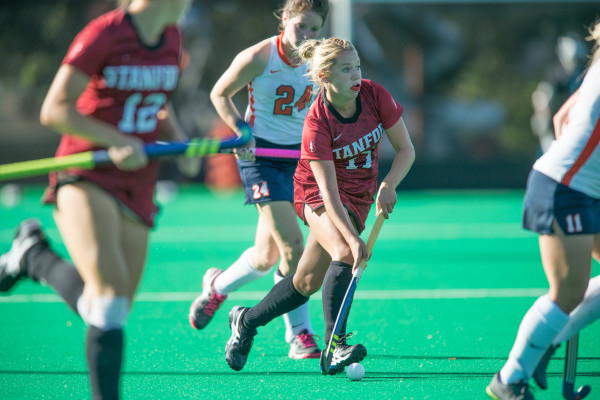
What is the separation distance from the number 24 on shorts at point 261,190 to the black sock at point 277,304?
67cm

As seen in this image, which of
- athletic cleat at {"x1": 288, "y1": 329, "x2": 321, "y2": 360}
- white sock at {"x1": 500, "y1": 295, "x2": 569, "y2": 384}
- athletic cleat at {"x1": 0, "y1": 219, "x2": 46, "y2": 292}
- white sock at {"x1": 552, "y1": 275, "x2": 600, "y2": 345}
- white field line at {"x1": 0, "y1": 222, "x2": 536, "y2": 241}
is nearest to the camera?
A: white sock at {"x1": 500, "y1": 295, "x2": 569, "y2": 384}

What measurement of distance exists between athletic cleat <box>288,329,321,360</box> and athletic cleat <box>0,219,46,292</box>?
5.12ft

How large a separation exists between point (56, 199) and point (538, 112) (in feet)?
28.8

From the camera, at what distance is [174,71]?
3.07m

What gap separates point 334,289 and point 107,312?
128cm

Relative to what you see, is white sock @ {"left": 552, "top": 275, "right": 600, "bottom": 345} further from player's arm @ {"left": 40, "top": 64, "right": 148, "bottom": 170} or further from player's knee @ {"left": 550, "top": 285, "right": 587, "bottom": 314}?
player's arm @ {"left": 40, "top": 64, "right": 148, "bottom": 170}

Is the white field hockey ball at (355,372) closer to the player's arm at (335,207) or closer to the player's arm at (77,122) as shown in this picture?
the player's arm at (335,207)

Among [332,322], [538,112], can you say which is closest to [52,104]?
[332,322]

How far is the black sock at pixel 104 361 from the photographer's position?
287 centimetres

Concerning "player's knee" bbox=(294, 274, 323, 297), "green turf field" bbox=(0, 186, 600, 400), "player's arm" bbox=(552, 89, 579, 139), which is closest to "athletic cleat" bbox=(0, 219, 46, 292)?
"green turf field" bbox=(0, 186, 600, 400)

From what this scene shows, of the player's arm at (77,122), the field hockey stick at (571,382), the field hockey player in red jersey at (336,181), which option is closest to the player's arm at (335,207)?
the field hockey player in red jersey at (336,181)

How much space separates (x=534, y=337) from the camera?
3.23 metres

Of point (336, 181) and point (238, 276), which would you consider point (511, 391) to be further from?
point (238, 276)

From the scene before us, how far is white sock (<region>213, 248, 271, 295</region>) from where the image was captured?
480 centimetres
